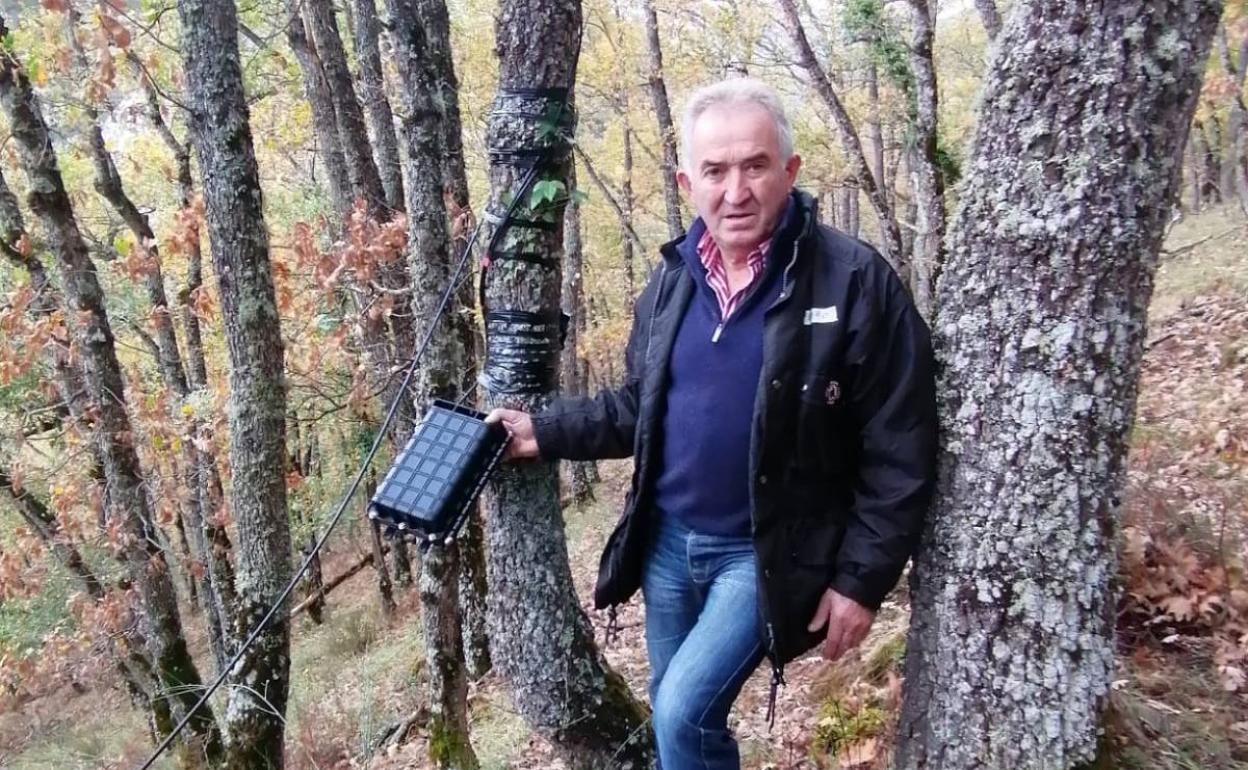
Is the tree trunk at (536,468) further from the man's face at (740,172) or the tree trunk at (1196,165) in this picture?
the tree trunk at (1196,165)

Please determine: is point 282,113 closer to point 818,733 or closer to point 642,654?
point 642,654

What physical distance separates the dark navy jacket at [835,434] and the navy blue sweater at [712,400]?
72mm

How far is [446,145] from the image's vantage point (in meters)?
5.69

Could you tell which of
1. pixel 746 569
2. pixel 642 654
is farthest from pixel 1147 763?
pixel 642 654

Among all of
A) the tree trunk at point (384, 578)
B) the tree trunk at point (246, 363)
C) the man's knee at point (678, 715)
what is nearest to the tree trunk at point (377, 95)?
Answer: the tree trunk at point (246, 363)

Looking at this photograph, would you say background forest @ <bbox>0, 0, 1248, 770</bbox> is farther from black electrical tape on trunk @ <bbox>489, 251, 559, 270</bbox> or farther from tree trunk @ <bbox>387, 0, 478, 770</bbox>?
black electrical tape on trunk @ <bbox>489, 251, 559, 270</bbox>

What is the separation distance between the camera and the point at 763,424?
8.07ft

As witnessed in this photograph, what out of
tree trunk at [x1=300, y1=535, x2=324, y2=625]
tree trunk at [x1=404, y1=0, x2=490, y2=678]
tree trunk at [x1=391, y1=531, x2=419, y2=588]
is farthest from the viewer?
tree trunk at [x1=300, y1=535, x2=324, y2=625]

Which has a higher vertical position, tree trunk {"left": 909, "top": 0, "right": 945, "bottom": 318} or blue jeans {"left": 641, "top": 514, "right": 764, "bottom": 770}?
tree trunk {"left": 909, "top": 0, "right": 945, "bottom": 318}

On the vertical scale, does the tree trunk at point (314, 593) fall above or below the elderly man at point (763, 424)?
below

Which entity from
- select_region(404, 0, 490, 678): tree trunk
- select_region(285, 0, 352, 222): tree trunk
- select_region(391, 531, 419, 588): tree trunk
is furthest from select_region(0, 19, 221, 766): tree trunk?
select_region(391, 531, 419, 588): tree trunk

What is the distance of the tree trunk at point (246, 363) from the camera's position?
15.8 feet

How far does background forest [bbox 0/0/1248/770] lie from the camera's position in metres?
3.72

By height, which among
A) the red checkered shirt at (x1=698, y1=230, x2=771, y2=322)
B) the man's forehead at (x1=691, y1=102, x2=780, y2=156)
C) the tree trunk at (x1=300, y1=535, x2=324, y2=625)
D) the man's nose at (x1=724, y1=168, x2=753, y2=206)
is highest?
the man's forehead at (x1=691, y1=102, x2=780, y2=156)
